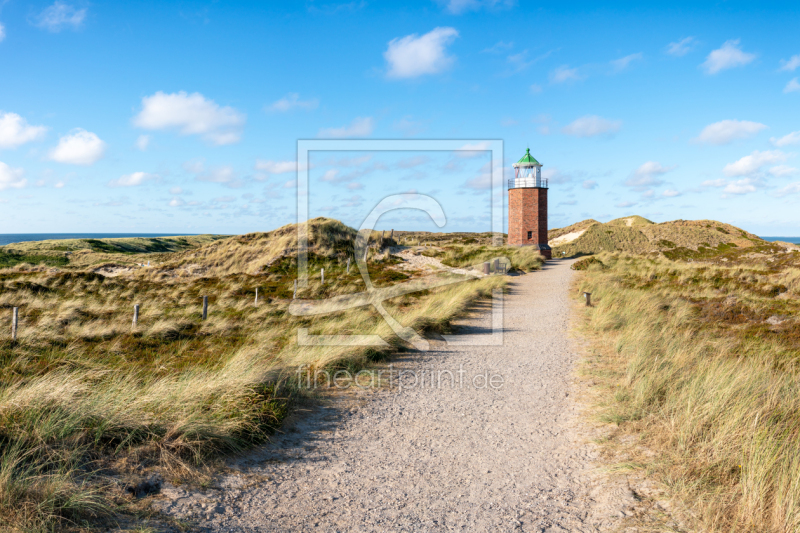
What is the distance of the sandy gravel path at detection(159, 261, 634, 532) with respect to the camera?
11.7 ft

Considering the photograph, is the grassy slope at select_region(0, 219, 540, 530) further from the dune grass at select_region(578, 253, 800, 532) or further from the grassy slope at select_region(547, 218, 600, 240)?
the grassy slope at select_region(547, 218, 600, 240)

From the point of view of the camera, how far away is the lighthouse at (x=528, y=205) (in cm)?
3454

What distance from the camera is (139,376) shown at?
701 centimetres

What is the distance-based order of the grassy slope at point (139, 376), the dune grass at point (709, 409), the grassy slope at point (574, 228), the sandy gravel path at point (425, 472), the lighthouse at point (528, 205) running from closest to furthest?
the dune grass at point (709, 409)
the sandy gravel path at point (425, 472)
the grassy slope at point (139, 376)
the lighthouse at point (528, 205)
the grassy slope at point (574, 228)

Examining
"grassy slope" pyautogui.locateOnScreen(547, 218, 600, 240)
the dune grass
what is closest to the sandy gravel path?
the dune grass

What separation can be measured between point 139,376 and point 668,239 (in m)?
56.7

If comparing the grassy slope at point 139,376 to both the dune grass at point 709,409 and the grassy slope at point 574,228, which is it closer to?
the dune grass at point 709,409

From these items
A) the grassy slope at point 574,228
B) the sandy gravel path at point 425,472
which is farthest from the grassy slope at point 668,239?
the sandy gravel path at point 425,472

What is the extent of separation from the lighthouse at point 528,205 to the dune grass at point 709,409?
2324 cm

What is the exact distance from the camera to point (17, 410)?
4281mm

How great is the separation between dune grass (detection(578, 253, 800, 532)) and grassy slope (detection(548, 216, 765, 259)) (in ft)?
126

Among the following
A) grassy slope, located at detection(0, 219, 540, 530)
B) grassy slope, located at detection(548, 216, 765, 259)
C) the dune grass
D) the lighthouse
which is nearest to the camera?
the dune grass

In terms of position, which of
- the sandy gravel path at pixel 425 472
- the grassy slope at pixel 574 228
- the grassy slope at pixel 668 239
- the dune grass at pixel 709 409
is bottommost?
the sandy gravel path at pixel 425 472

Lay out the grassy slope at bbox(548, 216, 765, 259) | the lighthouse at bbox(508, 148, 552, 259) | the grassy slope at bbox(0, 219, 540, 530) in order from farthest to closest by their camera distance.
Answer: the grassy slope at bbox(548, 216, 765, 259) → the lighthouse at bbox(508, 148, 552, 259) → the grassy slope at bbox(0, 219, 540, 530)
